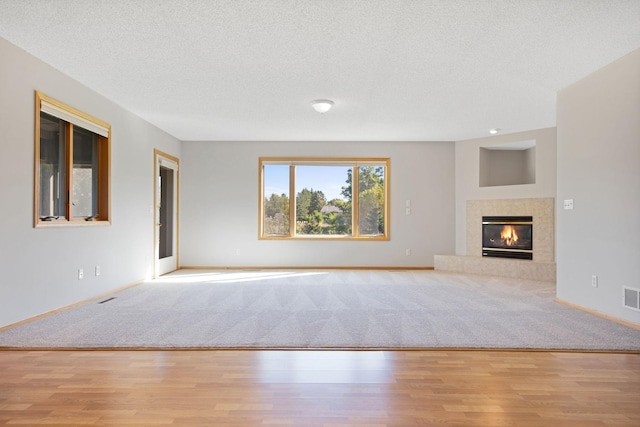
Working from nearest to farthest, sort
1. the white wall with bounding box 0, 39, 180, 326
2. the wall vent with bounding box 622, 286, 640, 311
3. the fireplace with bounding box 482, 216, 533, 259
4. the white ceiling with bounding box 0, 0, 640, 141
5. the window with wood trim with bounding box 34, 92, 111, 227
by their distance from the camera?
the white ceiling with bounding box 0, 0, 640, 141
the white wall with bounding box 0, 39, 180, 326
the wall vent with bounding box 622, 286, 640, 311
the window with wood trim with bounding box 34, 92, 111, 227
the fireplace with bounding box 482, 216, 533, 259

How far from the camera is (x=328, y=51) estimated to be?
351 centimetres

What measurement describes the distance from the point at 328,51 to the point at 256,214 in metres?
4.52

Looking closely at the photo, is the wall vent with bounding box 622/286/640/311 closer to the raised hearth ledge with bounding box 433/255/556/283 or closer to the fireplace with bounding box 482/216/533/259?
the raised hearth ledge with bounding box 433/255/556/283

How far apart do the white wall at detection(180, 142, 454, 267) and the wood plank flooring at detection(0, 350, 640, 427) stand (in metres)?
4.72

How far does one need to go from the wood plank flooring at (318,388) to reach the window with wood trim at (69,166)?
1721 millimetres

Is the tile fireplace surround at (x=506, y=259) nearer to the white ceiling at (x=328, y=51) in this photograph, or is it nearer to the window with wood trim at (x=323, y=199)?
the window with wood trim at (x=323, y=199)

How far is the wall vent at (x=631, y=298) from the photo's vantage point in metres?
3.55

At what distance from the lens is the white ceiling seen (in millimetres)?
2826

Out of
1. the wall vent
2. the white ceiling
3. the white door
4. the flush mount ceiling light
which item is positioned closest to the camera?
the white ceiling

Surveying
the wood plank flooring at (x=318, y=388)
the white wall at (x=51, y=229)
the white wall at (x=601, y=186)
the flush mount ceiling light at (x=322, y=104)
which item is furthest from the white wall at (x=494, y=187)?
the white wall at (x=51, y=229)

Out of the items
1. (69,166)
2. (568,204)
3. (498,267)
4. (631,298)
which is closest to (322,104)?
(69,166)

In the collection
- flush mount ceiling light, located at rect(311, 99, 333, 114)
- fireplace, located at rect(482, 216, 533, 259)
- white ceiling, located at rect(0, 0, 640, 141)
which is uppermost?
white ceiling, located at rect(0, 0, 640, 141)

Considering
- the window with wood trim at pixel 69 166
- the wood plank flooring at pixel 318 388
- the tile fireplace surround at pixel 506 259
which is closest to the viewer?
the wood plank flooring at pixel 318 388

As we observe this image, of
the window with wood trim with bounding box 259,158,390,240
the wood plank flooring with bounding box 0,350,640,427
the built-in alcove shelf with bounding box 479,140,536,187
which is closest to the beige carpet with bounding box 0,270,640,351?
the wood plank flooring with bounding box 0,350,640,427
